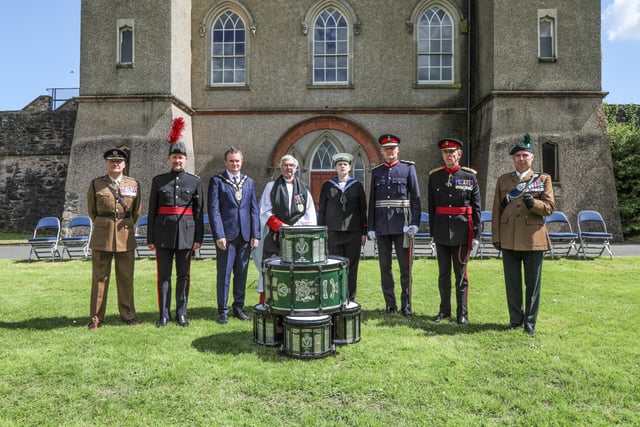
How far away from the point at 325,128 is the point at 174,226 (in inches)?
402

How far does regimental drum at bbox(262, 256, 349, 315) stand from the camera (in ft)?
15.8

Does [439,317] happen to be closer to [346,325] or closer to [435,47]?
[346,325]

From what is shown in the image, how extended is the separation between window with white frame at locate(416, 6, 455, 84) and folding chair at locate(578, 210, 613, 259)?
5.95 meters

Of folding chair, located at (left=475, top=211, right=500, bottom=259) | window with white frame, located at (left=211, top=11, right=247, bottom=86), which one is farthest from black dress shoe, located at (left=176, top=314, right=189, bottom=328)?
window with white frame, located at (left=211, top=11, right=247, bottom=86)

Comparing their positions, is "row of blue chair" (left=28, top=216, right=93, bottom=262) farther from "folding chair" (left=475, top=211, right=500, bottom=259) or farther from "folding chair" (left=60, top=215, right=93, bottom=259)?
"folding chair" (left=475, top=211, right=500, bottom=259)

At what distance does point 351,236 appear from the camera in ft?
21.6

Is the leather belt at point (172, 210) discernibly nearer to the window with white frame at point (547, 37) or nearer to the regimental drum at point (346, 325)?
the regimental drum at point (346, 325)

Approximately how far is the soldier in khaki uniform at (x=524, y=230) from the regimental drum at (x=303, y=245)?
2.31 meters

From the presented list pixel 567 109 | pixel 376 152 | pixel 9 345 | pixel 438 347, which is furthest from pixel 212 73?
pixel 438 347

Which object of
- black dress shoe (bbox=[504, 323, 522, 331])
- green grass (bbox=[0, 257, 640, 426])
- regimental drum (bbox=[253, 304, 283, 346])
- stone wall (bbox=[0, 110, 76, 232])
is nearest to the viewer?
green grass (bbox=[0, 257, 640, 426])

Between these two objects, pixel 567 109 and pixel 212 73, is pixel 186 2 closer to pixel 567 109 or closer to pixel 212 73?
pixel 212 73

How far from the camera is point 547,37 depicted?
46.5ft

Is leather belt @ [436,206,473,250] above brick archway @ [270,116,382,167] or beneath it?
beneath

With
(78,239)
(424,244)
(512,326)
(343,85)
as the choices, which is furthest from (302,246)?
(343,85)
